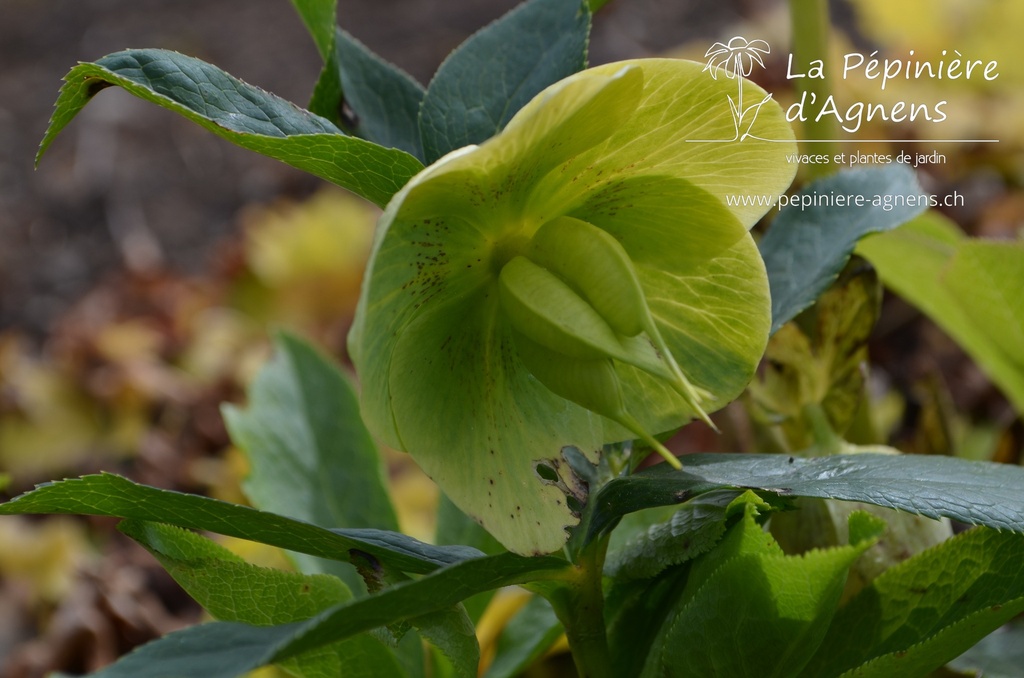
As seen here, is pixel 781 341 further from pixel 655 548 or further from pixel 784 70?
pixel 784 70

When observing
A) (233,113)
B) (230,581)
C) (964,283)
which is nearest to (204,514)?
(230,581)

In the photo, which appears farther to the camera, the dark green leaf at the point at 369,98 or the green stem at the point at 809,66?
the green stem at the point at 809,66

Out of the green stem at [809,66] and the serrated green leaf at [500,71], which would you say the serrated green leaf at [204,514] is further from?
the green stem at [809,66]

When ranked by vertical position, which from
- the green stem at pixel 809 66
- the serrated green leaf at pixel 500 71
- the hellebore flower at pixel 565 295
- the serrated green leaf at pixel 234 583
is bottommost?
the serrated green leaf at pixel 234 583

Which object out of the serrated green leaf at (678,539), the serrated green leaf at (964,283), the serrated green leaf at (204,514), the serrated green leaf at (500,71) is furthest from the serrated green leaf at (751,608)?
the serrated green leaf at (964,283)

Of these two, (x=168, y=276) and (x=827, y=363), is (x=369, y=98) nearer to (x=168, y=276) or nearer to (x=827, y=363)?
(x=827, y=363)

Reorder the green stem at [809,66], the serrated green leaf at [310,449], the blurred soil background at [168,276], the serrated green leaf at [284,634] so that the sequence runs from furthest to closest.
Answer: the blurred soil background at [168,276] → the green stem at [809,66] → the serrated green leaf at [310,449] → the serrated green leaf at [284,634]

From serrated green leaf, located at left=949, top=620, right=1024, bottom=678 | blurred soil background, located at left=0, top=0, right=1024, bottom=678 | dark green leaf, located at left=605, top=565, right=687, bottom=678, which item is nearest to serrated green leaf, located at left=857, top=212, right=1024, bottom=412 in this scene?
blurred soil background, located at left=0, top=0, right=1024, bottom=678

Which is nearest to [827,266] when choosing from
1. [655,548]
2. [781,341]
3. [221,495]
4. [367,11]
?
[781,341]
